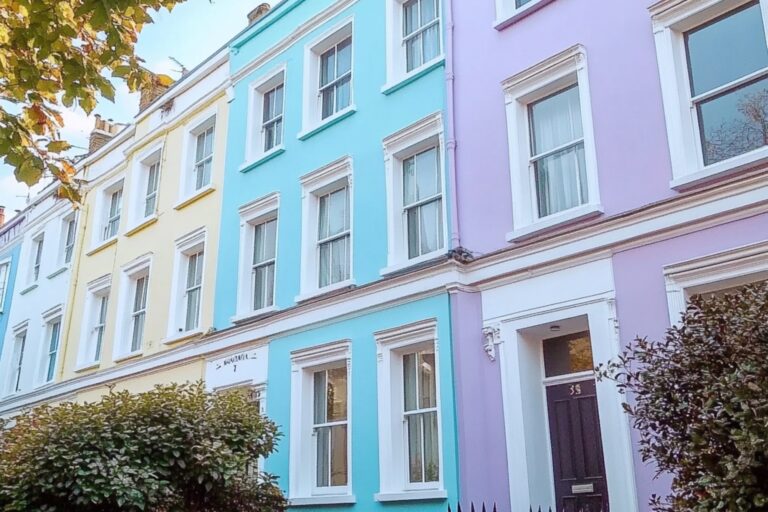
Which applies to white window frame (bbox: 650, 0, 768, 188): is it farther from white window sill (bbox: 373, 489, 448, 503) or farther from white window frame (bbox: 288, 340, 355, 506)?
white window frame (bbox: 288, 340, 355, 506)

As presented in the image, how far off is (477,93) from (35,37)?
6452mm

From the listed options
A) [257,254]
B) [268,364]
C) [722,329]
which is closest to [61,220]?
[257,254]

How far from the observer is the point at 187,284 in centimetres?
1727

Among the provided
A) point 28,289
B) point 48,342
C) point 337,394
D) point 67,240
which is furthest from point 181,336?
point 28,289

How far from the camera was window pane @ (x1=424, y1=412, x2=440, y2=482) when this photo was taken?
11.1 m

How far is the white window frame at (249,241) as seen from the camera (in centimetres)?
1506

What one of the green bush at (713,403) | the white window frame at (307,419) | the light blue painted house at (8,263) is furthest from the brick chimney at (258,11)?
the green bush at (713,403)

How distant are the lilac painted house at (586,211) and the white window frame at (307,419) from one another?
2.42m

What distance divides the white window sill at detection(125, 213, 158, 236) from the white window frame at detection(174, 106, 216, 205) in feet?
3.20

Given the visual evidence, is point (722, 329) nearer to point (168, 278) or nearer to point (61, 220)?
point (168, 278)

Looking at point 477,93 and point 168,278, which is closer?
point 477,93

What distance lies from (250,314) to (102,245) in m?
7.57

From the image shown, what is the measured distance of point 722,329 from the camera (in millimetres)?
6000

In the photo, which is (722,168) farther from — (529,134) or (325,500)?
(325,500)
